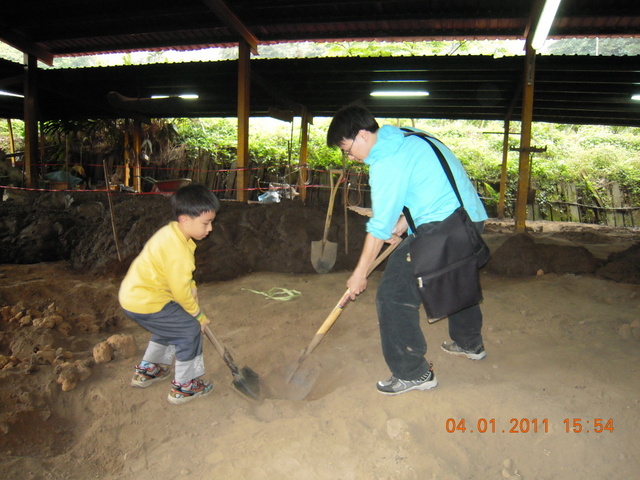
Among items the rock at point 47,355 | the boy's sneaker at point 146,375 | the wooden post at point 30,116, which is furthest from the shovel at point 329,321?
the wooden post at point 30,116

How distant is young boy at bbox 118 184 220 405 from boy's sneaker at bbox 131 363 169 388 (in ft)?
0.87

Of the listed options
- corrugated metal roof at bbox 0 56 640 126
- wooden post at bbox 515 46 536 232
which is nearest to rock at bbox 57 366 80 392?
corrugated metal roof at bbox 0 56 640 126

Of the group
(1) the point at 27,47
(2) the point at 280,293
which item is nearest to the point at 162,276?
(2) the point at 280,293

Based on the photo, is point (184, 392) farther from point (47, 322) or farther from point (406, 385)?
point (47, 322)

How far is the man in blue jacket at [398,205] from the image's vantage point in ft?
7.01

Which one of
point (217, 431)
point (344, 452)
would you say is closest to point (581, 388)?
point (344, 452)

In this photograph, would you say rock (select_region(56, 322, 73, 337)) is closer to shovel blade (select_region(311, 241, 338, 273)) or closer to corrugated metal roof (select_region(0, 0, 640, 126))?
shovel blade (select_region(311, 241, 338, 273))

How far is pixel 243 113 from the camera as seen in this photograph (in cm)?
791

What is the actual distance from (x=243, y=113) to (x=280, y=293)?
4591mm

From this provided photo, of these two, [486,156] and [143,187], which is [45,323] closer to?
[143,187]

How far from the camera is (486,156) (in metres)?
15.7

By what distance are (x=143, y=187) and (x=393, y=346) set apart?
508 inches

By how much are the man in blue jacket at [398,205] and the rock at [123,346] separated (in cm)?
202

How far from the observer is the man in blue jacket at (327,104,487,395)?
2137mm
